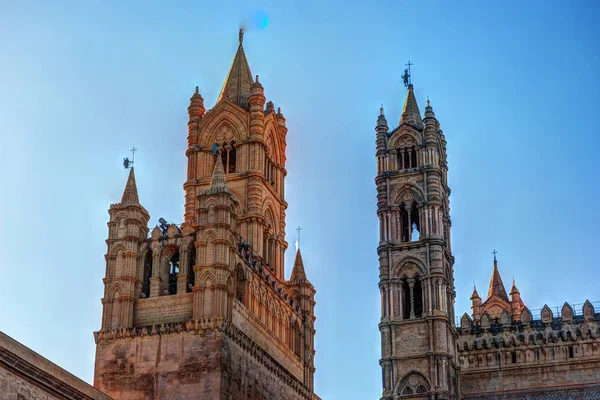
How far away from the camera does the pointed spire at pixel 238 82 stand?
5903cm

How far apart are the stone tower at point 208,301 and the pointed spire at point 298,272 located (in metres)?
0.08

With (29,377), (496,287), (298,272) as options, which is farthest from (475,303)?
(29,377)

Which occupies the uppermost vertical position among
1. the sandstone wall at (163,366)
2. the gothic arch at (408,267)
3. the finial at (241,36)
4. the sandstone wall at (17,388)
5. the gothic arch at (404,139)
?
the finial at (241,36)

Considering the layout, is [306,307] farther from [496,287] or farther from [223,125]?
[496,287]

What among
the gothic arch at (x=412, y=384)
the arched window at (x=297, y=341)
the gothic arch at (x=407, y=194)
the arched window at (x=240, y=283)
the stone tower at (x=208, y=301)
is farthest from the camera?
the gothic arch at (x=407, y=194)

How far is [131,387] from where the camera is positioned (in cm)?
4391

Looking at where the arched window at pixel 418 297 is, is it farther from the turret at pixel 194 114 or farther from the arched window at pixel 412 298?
the turret at pixel 194 114

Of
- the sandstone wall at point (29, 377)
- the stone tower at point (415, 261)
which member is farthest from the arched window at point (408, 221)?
the sandstone wall at point (29, 377)

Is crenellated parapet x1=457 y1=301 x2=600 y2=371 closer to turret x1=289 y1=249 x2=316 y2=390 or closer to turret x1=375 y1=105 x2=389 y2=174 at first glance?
turret x1=289 y1=249 x2=316 y2=390

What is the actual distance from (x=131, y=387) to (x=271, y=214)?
52.4 feet

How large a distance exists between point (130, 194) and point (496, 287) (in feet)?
111

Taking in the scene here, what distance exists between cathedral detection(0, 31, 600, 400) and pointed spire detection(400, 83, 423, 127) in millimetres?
91

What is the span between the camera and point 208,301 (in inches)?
1751

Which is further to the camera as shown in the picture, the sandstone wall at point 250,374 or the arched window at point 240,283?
the arched window at point 240,283
